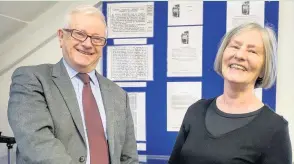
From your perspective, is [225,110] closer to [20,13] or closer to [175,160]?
[175,160]

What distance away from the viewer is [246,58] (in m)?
1.24

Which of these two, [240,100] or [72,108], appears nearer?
[72,108]

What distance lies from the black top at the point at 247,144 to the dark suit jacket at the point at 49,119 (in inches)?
12.5

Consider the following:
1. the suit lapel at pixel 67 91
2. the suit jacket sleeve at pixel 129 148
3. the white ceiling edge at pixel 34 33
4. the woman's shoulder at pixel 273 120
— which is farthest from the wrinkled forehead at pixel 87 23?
the white ceiling edge at pixel 34 33

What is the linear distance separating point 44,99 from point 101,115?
0.81ft

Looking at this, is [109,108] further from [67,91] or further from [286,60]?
[286,60]

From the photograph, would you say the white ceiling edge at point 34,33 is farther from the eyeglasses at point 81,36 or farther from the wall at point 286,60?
the wall at point 286,60

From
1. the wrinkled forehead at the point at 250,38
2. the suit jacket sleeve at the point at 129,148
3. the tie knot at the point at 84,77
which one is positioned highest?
the wrinkled forehead at the point at 250,38

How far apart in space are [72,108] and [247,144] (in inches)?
25.9

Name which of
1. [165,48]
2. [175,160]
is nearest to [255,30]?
[175,160]

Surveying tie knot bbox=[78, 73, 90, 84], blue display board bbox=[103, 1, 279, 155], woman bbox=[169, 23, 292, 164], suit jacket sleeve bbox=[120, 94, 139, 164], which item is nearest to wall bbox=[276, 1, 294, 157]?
blue display board bbox=[103, 1, 279, 155]

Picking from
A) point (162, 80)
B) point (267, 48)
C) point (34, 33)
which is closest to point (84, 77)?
point (267, 48)

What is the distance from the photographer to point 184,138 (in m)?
1.41

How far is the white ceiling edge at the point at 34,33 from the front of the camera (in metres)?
2.38
